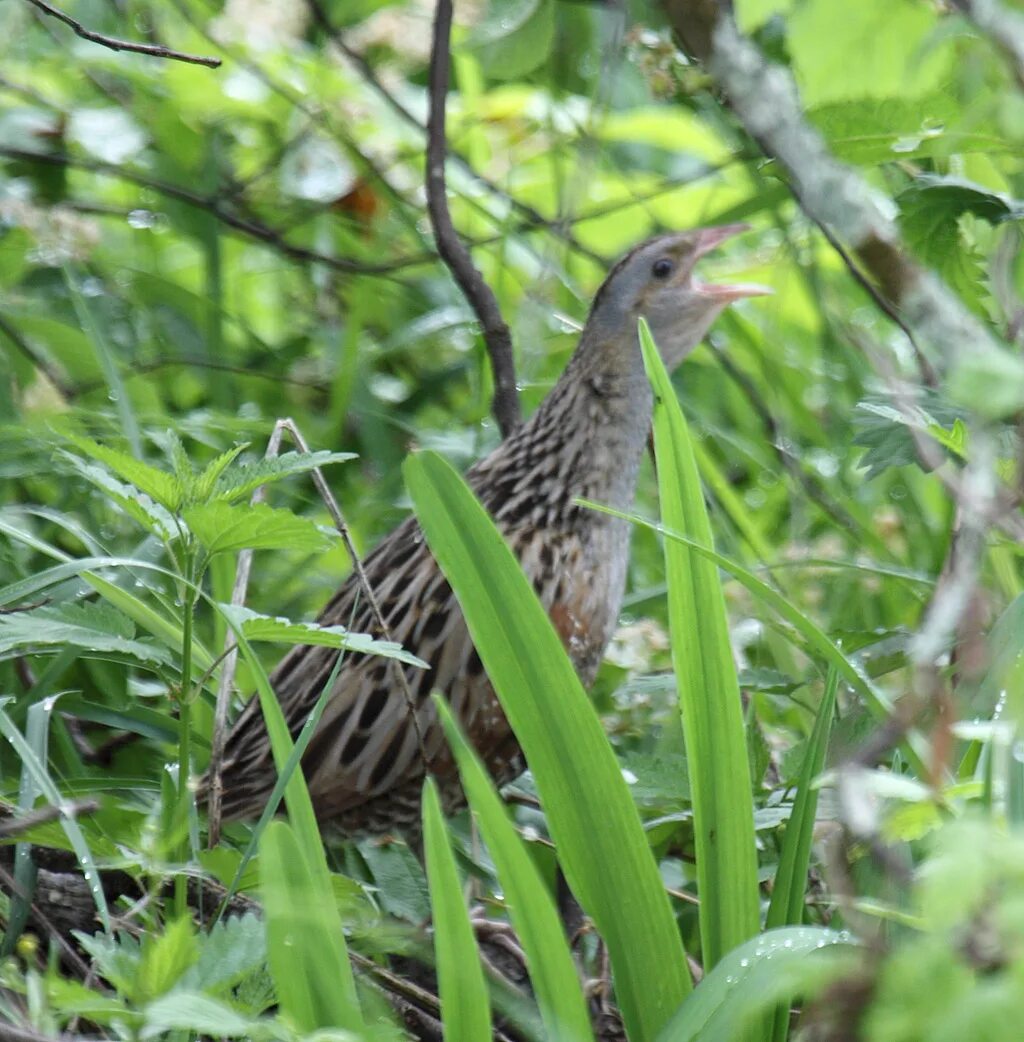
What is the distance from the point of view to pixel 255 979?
Answer: 119 centimetres

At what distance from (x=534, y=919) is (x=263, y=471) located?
45 cm

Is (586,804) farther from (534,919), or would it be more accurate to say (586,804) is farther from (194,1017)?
(194,1017)

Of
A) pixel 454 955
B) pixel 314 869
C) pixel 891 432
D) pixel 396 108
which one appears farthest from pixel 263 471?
pixel 396 108

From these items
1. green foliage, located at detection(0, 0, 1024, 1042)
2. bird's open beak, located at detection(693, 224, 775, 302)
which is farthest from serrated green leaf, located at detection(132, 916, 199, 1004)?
bird's open beak, located at detection(693, 224, 775, 302)

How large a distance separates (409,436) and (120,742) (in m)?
1.10

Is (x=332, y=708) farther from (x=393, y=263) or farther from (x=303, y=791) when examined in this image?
(x=393, y=263)

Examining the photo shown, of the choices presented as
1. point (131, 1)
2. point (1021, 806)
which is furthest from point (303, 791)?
point (131, 1)

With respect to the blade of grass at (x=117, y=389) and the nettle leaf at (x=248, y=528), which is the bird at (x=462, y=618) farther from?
the nettle leaf at (x=248, y=528)

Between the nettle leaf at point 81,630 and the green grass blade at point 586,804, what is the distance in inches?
11.7

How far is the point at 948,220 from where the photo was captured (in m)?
1.62

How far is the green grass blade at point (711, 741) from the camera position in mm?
1277

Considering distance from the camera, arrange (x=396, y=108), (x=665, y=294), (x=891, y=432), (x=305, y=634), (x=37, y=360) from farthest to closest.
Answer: (x=396, y=108)
(x=37, y=360)
(x=665, y=294)
(x=891, y=432)
(x=305, y=634)

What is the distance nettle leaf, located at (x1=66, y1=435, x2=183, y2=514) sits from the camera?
4.06 ft

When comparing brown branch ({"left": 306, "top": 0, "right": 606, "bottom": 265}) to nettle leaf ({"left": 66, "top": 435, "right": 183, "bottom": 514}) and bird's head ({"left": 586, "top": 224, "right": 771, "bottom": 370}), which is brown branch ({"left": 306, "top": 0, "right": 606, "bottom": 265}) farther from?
nettle leaf ({"left": 66, "top": 435, "right": 183, "bottom": 514})
